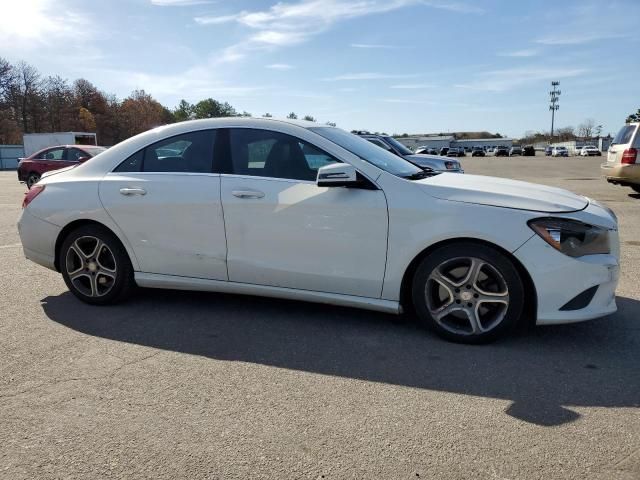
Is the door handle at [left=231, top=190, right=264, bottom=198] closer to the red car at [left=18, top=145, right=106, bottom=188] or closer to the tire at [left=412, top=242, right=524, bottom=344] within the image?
the tire at [left=412, top=242, right=524, bottom=344]

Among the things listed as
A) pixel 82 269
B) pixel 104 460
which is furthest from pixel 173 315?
pixel 104 460

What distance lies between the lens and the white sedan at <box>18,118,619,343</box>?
11.3ft

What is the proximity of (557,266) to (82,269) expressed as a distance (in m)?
3.87

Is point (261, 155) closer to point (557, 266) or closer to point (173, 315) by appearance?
point (173, 315)

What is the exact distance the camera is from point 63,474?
2.27 meters

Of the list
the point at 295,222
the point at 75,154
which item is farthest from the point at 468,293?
the point at 75,154

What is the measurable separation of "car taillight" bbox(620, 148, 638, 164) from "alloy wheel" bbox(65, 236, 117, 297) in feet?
39.2

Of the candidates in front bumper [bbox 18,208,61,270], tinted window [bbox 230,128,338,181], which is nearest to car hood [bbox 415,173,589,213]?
tinted window [bbox 230,128,338,181]

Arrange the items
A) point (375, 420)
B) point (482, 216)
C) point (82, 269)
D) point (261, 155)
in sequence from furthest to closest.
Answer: point (82, 269), point (261, 155), point (482, 216), point (375, 420)

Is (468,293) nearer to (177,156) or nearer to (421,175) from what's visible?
(421,175)

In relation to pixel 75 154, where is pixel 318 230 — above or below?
below

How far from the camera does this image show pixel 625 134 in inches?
494

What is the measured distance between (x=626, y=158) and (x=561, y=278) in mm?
10647

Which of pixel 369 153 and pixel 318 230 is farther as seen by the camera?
pixel 369 153
